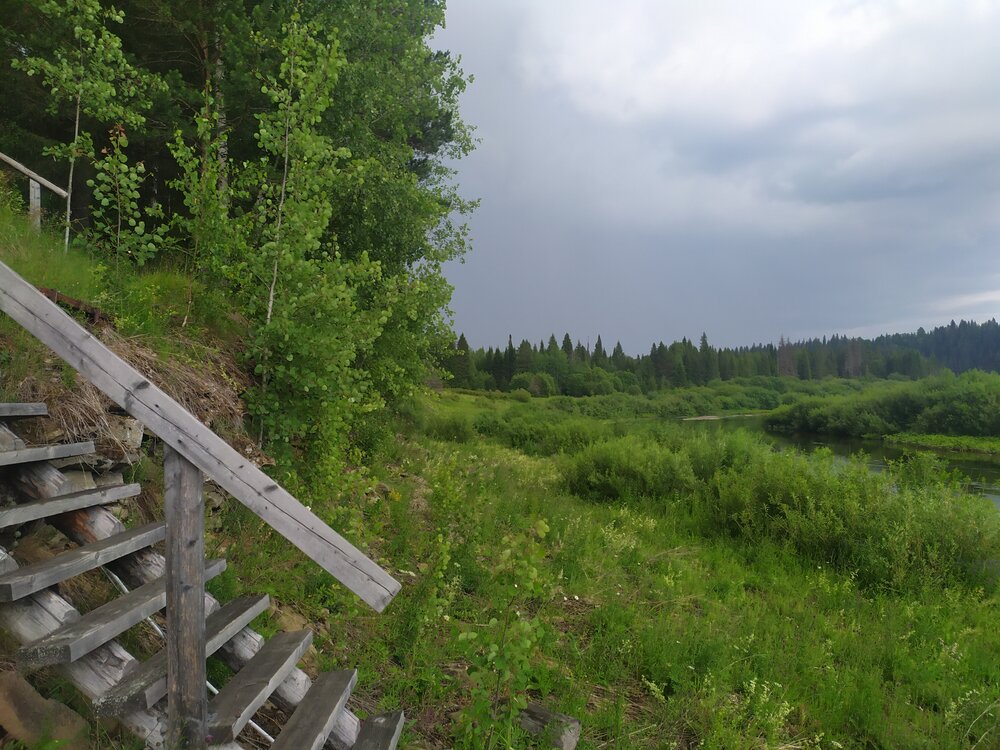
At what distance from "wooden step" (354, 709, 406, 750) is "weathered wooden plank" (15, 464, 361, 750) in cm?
6

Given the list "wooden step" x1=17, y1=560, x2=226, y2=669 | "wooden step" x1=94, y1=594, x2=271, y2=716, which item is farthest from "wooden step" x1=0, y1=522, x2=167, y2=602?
"wooden step" x1=94, y1=594, x2=271, y2=716

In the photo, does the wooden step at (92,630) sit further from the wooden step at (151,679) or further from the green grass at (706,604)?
the green grass at (706,604)

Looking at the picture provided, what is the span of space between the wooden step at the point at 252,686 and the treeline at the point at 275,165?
7.74 ft

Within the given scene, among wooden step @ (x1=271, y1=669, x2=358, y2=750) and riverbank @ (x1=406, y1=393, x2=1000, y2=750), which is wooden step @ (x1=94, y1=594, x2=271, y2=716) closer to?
wooden step @ (x1=271, y1=669, x2=358, y2=750)

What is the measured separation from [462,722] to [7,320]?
4.67 metres

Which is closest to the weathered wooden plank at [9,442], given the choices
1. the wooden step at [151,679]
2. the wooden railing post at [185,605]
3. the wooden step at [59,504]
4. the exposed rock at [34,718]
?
the wooden step at [59,504]

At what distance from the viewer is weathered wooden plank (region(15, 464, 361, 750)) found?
2971mm

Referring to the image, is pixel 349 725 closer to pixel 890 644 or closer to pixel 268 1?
pixel 890 644

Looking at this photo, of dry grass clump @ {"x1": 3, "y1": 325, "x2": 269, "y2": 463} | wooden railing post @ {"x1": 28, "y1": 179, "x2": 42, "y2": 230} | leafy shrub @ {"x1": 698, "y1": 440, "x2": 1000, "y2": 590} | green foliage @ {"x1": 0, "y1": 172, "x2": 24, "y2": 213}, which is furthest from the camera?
wooden railing post @ {"x1": 28, "y1": 179, "x2": 42, "y2": 230}

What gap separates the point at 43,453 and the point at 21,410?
460mm

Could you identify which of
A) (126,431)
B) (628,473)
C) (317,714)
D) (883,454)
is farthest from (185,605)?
(883,454)

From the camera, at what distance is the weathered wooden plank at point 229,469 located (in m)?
2.14

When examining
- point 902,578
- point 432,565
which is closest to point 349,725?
point 432,565

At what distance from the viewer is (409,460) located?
1138 cm
